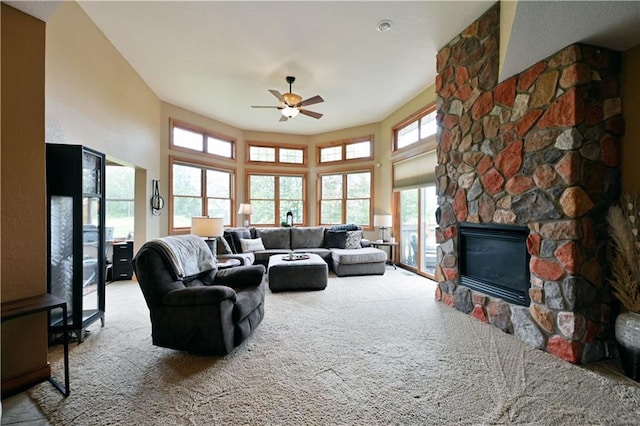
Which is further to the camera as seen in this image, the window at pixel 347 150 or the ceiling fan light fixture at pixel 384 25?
the window at pixel 347 150

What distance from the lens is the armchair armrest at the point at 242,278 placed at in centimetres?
305

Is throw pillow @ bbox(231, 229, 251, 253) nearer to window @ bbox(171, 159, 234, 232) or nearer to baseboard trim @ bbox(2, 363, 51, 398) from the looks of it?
window @ bbox(171, 159, 234, 232)

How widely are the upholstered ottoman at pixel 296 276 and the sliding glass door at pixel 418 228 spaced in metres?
2.22

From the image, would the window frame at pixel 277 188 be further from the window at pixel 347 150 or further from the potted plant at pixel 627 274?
the potted plant at pixel 627 274

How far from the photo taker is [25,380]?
1968 millimetres

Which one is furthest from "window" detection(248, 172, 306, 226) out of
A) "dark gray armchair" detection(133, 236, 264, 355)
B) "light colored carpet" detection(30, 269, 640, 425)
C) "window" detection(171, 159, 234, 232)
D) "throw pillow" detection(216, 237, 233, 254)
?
"dark gray armchair" detection(133, 236, 264, 355)

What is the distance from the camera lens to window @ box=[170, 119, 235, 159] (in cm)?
604

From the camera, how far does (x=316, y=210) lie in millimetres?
7871

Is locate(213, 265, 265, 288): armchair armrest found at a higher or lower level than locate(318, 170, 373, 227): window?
lower

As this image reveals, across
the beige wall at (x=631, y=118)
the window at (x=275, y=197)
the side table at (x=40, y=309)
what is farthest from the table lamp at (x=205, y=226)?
the beige wall at (x=631, y=118)

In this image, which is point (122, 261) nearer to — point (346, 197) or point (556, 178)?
point (346, 197)

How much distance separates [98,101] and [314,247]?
4677mm

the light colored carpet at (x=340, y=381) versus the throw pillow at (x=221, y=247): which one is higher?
the throw pillow at (x=221, y=247)

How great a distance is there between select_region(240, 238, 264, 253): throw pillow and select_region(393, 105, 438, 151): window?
3777 millimetres
